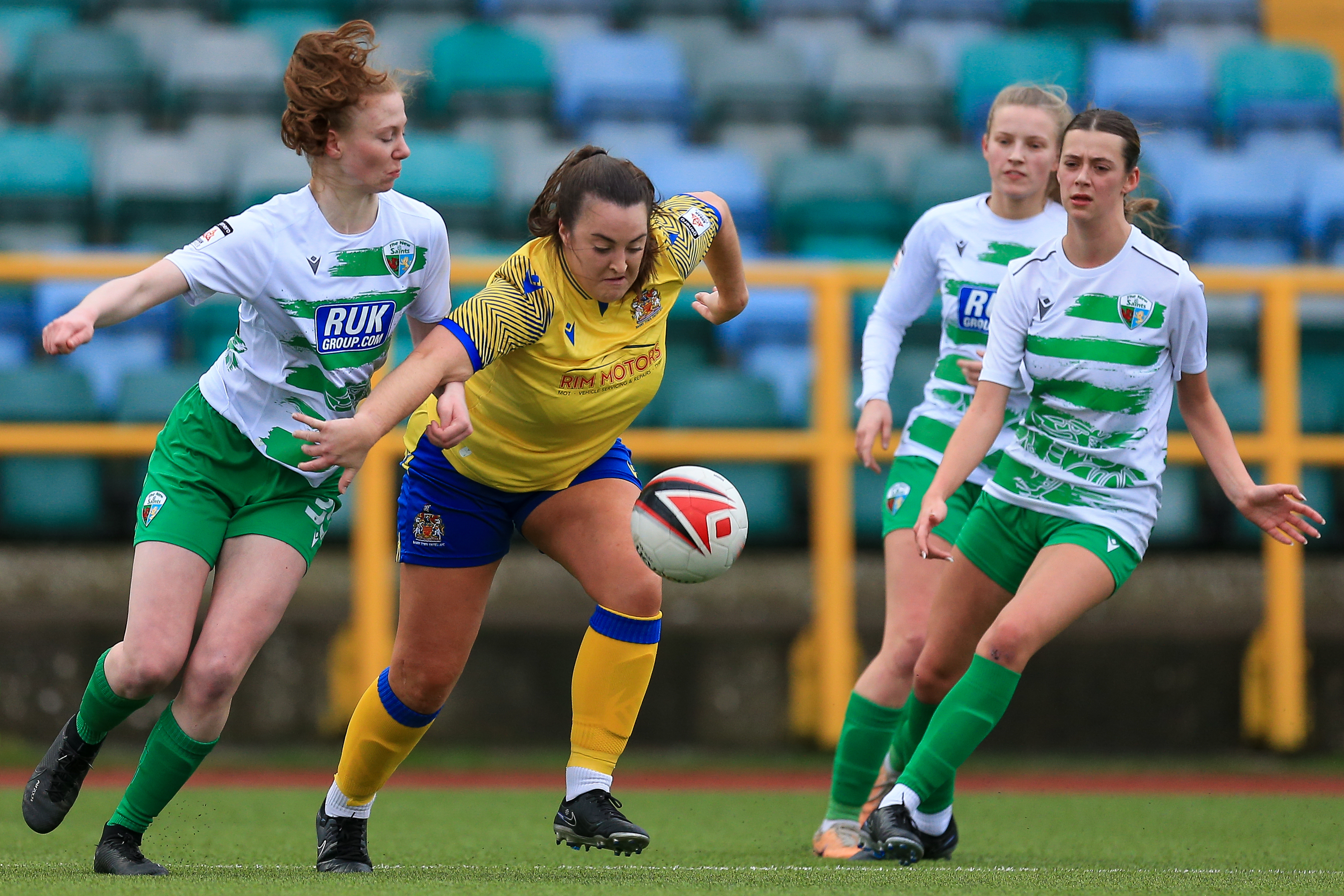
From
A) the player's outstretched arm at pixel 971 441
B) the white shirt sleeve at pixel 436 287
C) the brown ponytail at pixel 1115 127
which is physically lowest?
the player's outstretched arm at pixel 971 441

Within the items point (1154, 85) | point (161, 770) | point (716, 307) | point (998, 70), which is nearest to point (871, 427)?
point (716, 307)

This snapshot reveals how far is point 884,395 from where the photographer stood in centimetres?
504

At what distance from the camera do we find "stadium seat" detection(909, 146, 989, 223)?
9.10 meters

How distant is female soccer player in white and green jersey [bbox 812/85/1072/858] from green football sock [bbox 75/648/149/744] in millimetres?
2006

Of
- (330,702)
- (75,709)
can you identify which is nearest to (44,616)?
(75,709)

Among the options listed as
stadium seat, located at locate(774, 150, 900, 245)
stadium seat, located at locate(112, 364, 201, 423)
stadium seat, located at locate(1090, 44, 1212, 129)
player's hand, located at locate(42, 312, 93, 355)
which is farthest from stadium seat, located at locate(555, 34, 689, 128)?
player's hand, located at locate(42, 312, 93, 355)

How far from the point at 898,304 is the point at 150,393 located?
13.0ft

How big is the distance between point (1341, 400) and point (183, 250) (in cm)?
635

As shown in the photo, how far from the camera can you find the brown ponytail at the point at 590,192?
3832 mm

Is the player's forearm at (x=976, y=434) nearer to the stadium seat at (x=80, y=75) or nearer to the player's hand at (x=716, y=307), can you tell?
the player's hand at (x=716, y=307)

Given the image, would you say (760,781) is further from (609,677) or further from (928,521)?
(928,521)

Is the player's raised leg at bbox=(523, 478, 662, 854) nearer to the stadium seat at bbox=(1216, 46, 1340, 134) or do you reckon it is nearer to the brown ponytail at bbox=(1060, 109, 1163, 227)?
the brown ponytail at bbox=(1060, 109, 1163, 227)

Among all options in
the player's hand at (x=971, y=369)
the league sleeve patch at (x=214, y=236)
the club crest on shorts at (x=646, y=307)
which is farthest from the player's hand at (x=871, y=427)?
Result: the league sleeve patch at (x=214, y=236)

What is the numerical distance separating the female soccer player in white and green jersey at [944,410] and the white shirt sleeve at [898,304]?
0.06ft
